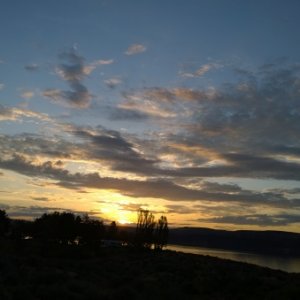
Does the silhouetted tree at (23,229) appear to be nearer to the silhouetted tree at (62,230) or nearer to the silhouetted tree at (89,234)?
the silhouetted tree at (62,230)

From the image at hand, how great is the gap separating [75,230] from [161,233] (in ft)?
87.3

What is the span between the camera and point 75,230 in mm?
73875

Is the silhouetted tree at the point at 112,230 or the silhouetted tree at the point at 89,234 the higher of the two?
the silhouetted tree at the point at 112,230

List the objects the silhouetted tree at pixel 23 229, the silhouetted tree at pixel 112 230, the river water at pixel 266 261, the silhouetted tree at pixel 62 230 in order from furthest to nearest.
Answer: the silhouetted tree at pixel 112 230
the river water at pixel 266 261
the silhouetted tree at pixel 23 229
the silhouetted tree at pixel 62 230

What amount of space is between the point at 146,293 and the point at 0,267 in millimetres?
8879

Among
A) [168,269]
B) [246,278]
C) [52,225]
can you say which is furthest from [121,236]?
→ [246,278]

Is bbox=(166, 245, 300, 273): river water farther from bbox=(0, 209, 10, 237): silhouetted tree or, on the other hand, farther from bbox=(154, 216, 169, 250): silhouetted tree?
bbox=(0, 209, 10, 237): silhouetted tree

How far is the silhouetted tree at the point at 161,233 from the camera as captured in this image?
306 feet

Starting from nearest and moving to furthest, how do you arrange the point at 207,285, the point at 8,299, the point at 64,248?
the point at 8,299, the point at 207,285, the point at 64,248

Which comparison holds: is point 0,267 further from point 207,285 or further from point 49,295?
point 207,285

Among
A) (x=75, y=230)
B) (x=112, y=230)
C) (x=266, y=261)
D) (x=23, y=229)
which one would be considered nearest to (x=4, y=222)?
(x=23, y=229)

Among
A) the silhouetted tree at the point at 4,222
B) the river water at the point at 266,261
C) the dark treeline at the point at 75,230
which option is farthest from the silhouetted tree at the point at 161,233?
the silhouetted tree at the point at 4,222

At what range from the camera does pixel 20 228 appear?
89.6 metres

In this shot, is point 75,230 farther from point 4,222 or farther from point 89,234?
point 4,222
